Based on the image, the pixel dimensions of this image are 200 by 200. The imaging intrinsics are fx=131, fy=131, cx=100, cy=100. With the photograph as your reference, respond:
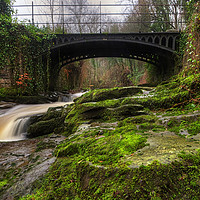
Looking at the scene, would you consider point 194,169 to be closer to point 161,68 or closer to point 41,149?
point 41,149

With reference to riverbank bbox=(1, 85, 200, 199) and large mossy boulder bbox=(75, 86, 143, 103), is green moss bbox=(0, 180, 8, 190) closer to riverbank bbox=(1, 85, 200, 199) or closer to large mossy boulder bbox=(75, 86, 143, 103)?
riverbank bbox=(1, 85, 200, 199)

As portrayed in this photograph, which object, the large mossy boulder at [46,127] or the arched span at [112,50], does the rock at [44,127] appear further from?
the arched span at [112,50]

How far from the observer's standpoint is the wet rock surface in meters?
1.86

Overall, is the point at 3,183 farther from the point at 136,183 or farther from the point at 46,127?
the point at 46,127

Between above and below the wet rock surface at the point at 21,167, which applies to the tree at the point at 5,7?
above

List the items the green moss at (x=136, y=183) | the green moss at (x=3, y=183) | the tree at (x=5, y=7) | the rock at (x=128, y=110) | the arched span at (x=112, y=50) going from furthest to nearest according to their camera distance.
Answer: the arched span at (x=112, y=50), the tree at (x=5, y=7), the rock at (x=128, y=110), the green moss at (x=3, y=183), the green moss at (x=136, y=183)

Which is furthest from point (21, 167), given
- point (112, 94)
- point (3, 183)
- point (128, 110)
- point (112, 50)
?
point (112, 50)

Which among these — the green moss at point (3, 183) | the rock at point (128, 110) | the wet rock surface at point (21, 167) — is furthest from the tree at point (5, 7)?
the green moss at point (3, 183)

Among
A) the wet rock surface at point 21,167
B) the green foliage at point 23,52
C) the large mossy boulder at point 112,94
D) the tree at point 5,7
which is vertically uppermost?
the tree at point 5,7

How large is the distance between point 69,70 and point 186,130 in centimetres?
2152

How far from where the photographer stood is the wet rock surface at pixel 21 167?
6.11ft

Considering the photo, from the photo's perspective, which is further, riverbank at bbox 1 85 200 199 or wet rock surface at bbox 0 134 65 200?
wet rock surface at bbox 0 134 65 200

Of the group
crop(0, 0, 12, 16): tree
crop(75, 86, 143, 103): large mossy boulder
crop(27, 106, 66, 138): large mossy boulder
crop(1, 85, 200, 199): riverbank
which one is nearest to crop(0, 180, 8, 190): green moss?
crop(1, 85, 200, 199): riverbank

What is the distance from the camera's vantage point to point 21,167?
8.82 feet
